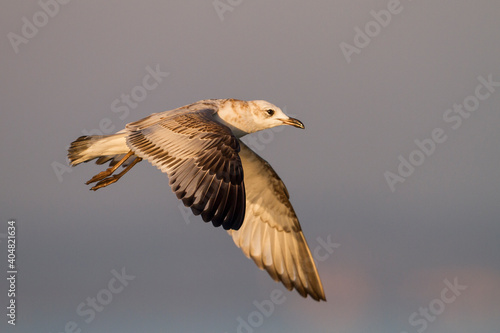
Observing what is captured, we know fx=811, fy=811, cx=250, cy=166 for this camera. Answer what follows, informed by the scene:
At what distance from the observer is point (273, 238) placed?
1627 cm

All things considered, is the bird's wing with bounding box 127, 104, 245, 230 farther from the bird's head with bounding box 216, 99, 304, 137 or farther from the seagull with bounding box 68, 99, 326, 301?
the bird's head with bounding box 216, 99, 304, 137

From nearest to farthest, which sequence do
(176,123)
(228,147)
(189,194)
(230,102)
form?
(189,194), (228,147), (176,123), (230,102)

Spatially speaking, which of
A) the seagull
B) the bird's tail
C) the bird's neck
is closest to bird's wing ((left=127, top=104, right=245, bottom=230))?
the seagull

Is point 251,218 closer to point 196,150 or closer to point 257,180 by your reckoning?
point 257,180

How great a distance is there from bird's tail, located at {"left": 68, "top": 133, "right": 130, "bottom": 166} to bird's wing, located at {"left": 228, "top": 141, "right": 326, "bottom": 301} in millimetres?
2433

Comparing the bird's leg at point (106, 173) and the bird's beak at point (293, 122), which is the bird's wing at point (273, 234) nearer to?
the bird's beak at point (293, 122)

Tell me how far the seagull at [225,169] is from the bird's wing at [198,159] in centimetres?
1

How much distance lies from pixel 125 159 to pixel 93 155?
0.76 meters

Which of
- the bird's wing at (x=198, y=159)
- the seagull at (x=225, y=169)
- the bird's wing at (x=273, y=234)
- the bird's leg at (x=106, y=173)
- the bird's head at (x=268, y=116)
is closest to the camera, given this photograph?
the bird's wing at (x=198, y=159)

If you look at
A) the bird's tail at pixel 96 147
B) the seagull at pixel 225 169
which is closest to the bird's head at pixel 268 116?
the seagull at pixel 225 169

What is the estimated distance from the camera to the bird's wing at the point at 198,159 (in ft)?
38.9

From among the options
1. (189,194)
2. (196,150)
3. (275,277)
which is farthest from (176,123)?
(275,277)

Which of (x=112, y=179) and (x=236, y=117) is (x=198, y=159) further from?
(x=112, y=179)

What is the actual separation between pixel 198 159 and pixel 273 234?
14.0ft
